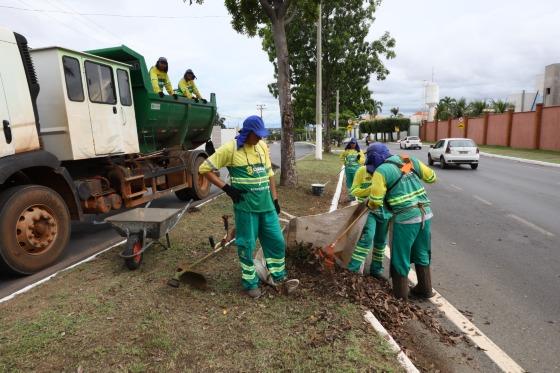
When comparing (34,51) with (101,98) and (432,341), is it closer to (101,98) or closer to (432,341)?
(101,98)

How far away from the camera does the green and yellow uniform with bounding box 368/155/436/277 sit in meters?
4.11

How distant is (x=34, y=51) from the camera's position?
5.75 metres

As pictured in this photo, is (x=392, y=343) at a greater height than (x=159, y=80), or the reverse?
(x=159, y=80)

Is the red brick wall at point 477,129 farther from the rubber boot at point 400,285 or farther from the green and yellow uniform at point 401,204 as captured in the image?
the rubber boot at point 400,285

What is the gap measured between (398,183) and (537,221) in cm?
539

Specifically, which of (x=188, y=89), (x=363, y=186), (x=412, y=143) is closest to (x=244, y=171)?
(x=363, y=186)

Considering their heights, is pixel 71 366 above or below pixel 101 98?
below

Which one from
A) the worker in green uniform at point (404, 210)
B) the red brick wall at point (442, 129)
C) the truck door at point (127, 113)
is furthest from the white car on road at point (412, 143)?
the worker in green uniform at point (404, 210)

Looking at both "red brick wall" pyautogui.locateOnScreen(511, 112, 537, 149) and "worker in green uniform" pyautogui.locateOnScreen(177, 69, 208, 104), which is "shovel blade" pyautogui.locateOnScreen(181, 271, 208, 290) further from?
A: "red brick wall" pyautogui.locateOnScreen(511, 112, 537, 149)

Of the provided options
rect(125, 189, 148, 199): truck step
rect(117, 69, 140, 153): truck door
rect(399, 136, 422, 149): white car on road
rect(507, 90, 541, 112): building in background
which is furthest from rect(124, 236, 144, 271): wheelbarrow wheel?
rect(507, 90, 541, 112): building in background

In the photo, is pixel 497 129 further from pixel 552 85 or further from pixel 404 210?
pixel 404 210

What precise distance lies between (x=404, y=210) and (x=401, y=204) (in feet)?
0.22

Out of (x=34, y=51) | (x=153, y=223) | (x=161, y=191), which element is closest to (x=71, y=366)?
(x=153, y=223)

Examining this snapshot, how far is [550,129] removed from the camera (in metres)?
28.3
